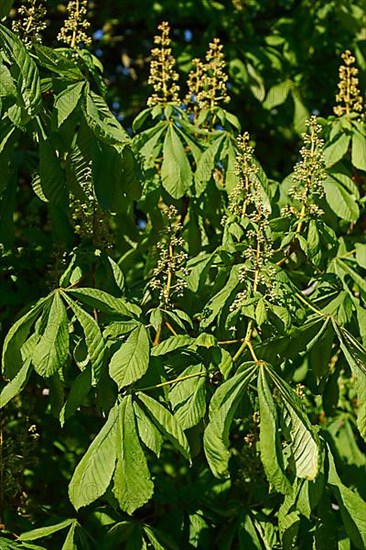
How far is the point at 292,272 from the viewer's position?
2.11 meters

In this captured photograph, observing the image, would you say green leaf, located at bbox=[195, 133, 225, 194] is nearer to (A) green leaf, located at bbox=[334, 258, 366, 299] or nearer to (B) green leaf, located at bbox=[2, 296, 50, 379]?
(A) green leaf, located at bbox=[334, 258, 366, 299]

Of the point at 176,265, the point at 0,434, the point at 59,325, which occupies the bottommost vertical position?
the point at 0,434

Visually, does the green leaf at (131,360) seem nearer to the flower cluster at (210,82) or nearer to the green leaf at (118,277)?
the green leaf at (118,277)

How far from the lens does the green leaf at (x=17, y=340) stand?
1574 millimetres

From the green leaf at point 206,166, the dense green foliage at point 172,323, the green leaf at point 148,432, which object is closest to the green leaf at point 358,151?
the dense green foliage at point 172,323

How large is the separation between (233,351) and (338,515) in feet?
1.51

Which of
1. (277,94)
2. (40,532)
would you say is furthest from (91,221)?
(277,94)

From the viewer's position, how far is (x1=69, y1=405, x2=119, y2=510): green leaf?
142 cm

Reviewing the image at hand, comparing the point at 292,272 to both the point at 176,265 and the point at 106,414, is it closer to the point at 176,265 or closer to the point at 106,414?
the point at 176,265

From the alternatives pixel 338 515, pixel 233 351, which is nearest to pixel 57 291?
pixel 233 351

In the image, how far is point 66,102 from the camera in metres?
1.63

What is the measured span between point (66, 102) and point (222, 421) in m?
0.63

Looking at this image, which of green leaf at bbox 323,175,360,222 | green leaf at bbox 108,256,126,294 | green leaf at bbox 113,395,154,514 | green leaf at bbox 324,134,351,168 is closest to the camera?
green leaf at bbox 113,395,154,514

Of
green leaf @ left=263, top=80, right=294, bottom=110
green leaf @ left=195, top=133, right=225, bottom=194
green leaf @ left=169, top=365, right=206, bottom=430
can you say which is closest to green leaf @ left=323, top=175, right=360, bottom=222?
green leaf @ left=195, top=133, right=225, bottom=194
